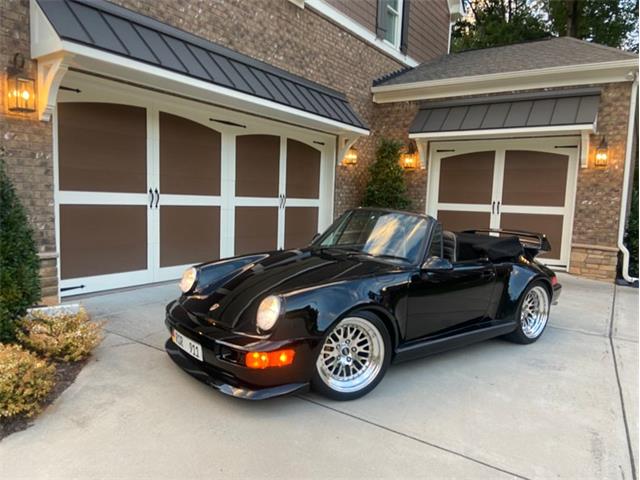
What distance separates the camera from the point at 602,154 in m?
7.36

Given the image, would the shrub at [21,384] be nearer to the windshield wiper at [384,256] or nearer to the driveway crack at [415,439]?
the driveway crack at [415,439]

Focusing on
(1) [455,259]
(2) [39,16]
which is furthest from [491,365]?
(2) [39,16]

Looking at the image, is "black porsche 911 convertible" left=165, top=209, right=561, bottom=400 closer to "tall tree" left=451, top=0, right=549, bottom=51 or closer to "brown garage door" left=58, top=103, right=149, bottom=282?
"brown garage door" left=58, top=103, right=149, bottom=282

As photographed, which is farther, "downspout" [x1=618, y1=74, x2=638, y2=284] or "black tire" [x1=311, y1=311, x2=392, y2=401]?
"downspout" [x1=618, y1=74, x2=638, y2=284]

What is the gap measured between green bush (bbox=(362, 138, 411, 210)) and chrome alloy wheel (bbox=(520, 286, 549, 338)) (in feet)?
15.5

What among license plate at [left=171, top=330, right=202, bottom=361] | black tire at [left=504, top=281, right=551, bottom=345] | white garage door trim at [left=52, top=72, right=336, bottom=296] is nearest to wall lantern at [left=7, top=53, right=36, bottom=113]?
white garage door trim at [left=52, top=72, right=336, bottom=296]

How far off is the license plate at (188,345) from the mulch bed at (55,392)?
766 mm

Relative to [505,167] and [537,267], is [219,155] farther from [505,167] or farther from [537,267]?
[505,167]

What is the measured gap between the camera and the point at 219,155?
6.44 metres

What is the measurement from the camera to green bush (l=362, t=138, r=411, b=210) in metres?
8.88

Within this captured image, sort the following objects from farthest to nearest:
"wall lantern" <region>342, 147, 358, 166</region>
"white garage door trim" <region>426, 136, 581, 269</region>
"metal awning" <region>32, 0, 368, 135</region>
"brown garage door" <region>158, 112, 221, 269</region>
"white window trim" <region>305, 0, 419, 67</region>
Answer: "wall lantern" <region>342, 147, 358, 166</region> → "white garage door trim" <region>426, 136, 581, 269</region> → "white window trim" <region>305, 0, 419, 67</region> → "brown garage door" <region>158, 112, 221, 269</region> → "metal awning" <region>32, 0, 368, 135</region>

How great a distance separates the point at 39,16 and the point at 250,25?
304cm

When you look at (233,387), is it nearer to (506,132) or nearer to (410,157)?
(506,132)

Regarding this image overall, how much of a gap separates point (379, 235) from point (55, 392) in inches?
101
